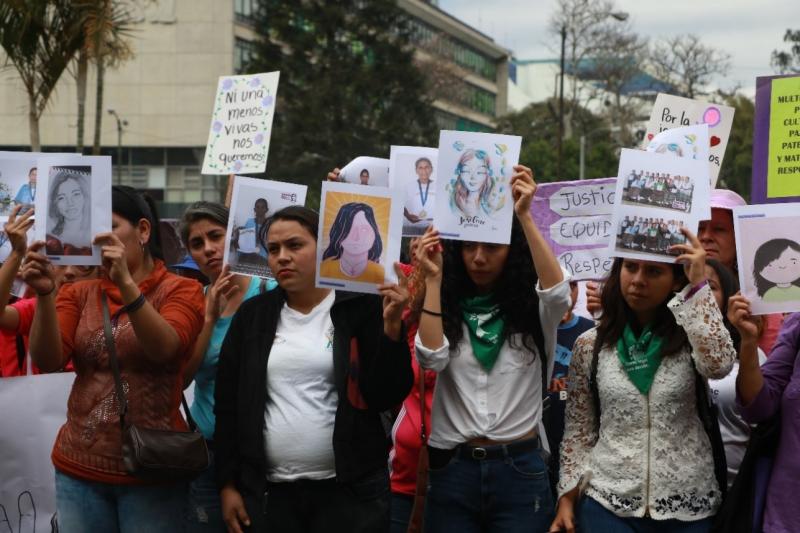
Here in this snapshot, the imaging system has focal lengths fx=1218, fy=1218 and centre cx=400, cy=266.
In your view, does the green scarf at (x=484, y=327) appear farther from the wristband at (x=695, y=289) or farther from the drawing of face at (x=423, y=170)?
the drawing of face at (x=423, y=170)

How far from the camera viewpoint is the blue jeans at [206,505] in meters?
4.59

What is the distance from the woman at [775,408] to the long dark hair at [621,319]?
208 mm

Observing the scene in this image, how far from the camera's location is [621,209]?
4.06m

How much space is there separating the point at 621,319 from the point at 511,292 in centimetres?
39

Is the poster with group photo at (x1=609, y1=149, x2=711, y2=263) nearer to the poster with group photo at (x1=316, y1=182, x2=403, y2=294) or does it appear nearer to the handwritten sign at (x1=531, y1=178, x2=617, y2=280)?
the poster with group photo at (x1=316, y1=182, x2=403, y2=294)

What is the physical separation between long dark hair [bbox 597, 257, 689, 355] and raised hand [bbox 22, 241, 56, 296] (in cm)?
190

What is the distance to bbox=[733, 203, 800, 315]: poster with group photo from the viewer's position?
3.95 metres

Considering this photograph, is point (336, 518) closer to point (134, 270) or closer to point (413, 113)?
point (134, 270)

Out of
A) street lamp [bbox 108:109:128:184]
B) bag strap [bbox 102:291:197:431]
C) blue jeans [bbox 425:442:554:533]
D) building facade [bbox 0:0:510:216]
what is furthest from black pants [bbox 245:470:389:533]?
street lamp [bbox 108:109:128:184]

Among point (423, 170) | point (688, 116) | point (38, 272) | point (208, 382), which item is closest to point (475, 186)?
point (423, 170)

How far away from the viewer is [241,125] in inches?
277

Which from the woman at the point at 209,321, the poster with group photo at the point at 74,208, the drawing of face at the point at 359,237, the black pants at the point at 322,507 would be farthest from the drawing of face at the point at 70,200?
the black pants at the point at 322,507

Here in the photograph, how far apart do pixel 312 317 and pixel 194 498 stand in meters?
0.93

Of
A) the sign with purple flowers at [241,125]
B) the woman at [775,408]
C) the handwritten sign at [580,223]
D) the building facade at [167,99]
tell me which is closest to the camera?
the woman at [775,408]
